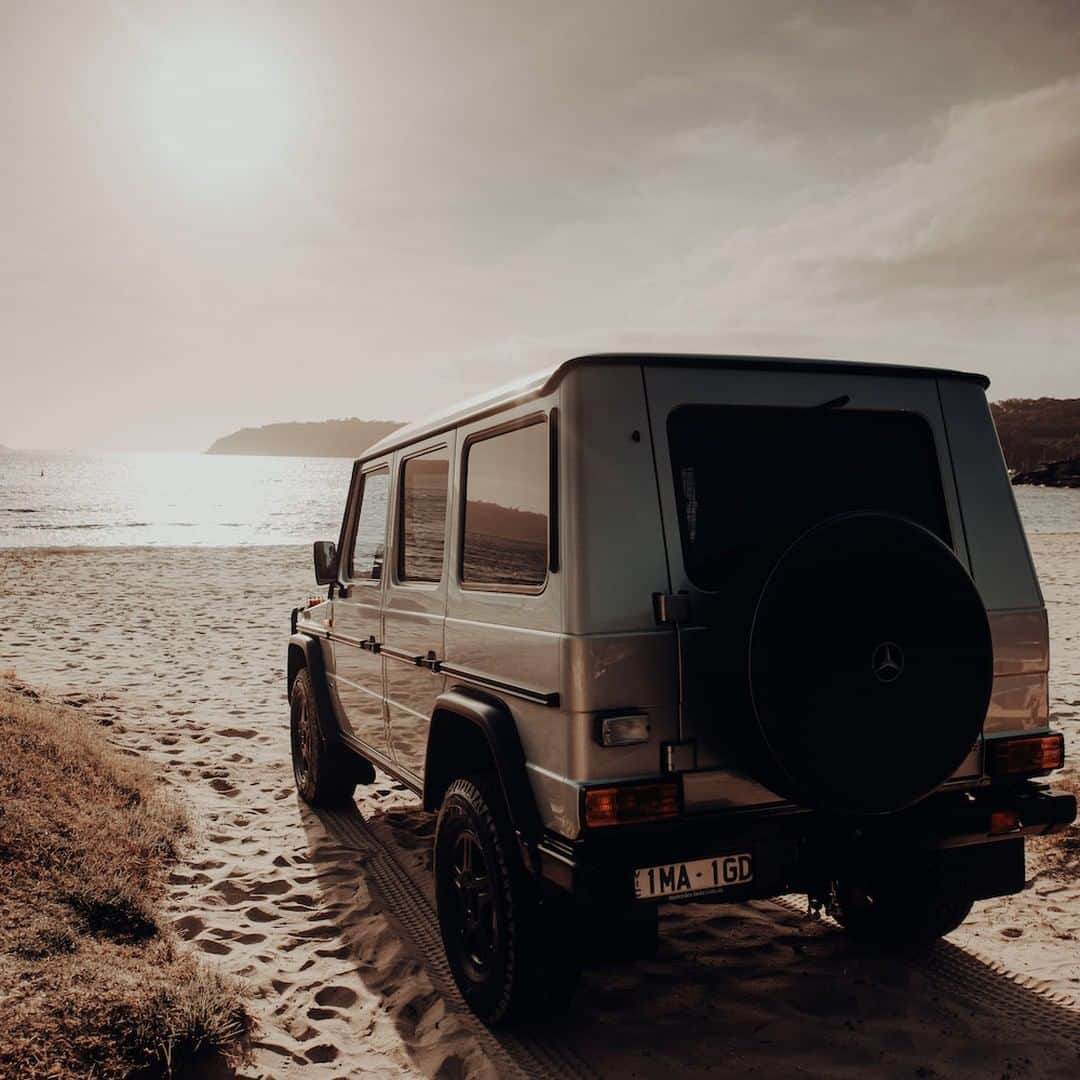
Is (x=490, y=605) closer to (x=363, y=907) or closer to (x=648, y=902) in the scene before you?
(x=648, y=902)

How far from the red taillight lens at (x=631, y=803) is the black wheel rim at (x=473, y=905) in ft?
2.24

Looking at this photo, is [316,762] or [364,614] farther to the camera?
[316,762]

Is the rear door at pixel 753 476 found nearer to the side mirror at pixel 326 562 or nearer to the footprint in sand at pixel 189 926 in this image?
the footprint in sand at pixel 189 926

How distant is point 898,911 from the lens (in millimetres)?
3943

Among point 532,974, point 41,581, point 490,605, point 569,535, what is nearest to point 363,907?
point 532,974

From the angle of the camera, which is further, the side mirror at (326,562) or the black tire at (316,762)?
the black tire at (316,762)

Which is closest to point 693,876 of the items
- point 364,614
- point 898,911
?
point 898,911

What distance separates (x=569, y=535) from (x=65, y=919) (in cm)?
262

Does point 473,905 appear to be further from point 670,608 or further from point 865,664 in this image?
point 865,664

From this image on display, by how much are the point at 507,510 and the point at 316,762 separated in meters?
3.04

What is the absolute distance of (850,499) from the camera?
3.22 metres

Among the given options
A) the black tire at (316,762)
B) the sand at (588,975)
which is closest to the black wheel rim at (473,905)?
the sand at (588,975)

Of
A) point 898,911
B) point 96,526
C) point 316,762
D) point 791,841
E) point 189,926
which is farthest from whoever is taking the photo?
point 96,526

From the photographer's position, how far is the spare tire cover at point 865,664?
2688 mm
